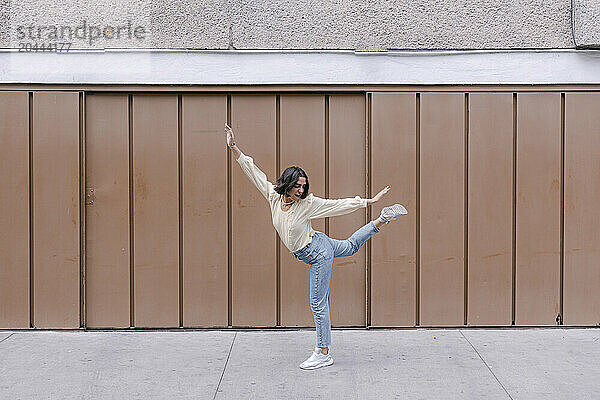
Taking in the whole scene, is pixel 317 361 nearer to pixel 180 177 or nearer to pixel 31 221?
pixel 180 177

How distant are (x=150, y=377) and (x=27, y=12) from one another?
382cm

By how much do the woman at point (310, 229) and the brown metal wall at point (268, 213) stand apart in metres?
1.21

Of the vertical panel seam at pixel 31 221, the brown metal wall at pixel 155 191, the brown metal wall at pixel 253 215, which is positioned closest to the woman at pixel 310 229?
Answer: the brown metal wall at pixel 253 215

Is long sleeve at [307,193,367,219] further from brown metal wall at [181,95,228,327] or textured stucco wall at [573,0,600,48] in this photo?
textured stucco wall at [573,0,600,48]

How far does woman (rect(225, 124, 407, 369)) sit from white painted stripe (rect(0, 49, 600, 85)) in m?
1.42

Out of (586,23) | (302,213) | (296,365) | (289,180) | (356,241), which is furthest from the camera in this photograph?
(586,23)

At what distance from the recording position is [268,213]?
22.4 ft

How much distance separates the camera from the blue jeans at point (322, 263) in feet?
18.1

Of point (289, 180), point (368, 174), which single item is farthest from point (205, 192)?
point (289, 180)

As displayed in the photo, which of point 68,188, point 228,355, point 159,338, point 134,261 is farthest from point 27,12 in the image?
point 228,355

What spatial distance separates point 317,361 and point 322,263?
0.82m

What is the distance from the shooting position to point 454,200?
267 inches

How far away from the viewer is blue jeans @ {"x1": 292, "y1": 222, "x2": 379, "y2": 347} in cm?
551

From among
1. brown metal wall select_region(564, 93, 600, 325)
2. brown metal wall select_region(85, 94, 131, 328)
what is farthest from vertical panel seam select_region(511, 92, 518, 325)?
brown metal wall select_region(85, 94, 131, 328)
